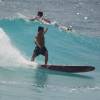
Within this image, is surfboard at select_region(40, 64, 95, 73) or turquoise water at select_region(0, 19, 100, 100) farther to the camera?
surfboard at select_region(40, 64, 95, 73)

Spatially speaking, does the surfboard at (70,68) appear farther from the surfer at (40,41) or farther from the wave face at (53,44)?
the wave face at (53,44)

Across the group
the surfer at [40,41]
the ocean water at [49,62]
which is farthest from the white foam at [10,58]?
the surfer at [40,41]

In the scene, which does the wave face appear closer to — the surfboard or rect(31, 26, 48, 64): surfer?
rect(31, 26, 48, 64): surfer

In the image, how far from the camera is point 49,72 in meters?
18.2

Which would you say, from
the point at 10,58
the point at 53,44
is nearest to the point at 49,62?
the point at 10,58

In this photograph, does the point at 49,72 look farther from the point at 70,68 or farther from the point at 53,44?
the point at 53,44

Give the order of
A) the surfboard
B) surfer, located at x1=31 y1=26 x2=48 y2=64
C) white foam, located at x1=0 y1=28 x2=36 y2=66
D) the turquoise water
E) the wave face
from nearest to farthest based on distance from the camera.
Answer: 1. the turquoise water
2. surfer, located at x1=31 y1=26 x2=48 y2=64
3. the surfboard
4. white foam, located at x1=0 y1=28 x2=36 y2=66
5. the wave face

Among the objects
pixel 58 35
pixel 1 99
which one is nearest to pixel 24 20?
pixel 58 35

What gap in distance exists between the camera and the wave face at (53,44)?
68.8 ft

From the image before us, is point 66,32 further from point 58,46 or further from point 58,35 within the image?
point 58,46

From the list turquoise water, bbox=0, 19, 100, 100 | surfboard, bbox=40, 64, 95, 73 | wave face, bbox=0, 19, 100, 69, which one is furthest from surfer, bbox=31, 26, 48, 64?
wave face, bbox=0, 19, 100, 69

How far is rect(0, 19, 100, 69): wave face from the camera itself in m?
21.0

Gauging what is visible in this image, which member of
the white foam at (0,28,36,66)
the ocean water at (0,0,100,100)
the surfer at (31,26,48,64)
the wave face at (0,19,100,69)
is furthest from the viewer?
the wave face at (0,19,100,69)

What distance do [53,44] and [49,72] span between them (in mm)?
7347
